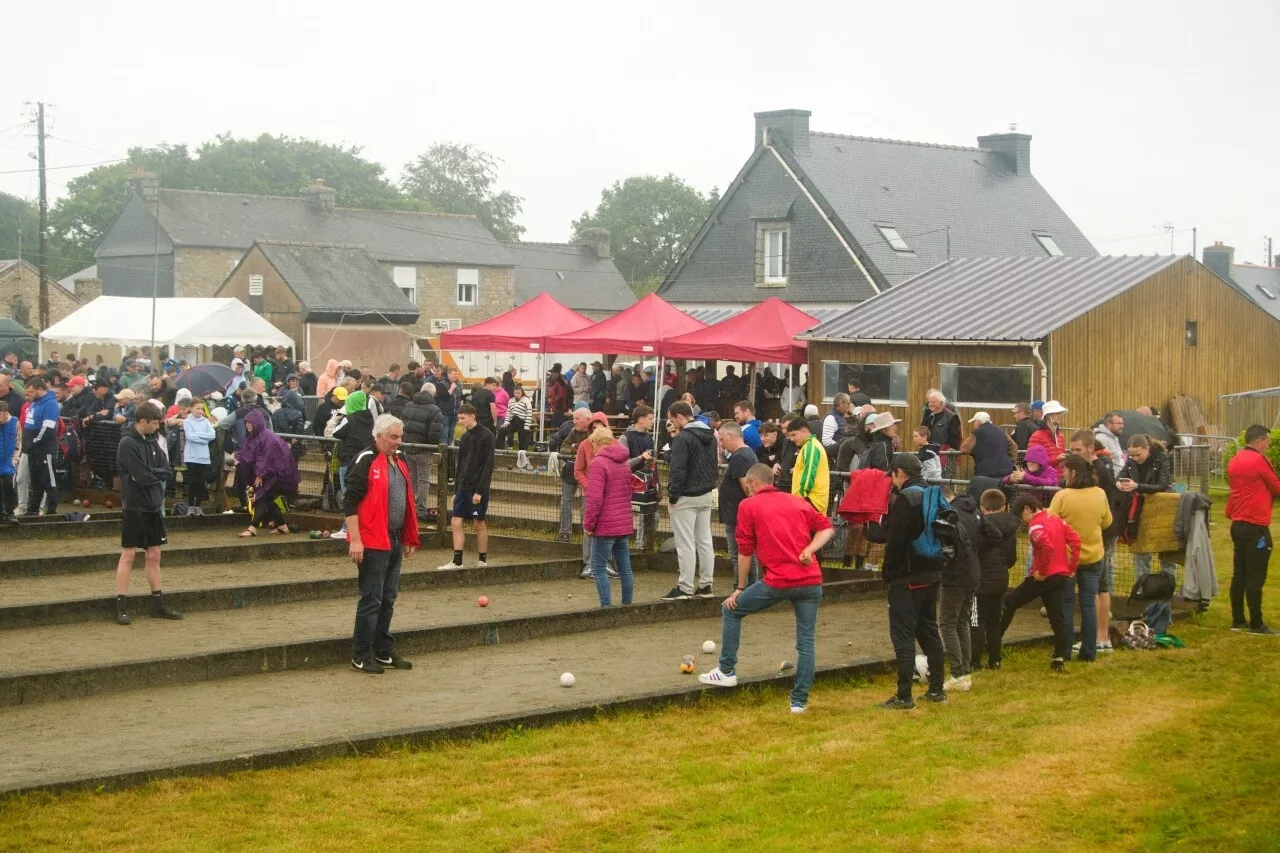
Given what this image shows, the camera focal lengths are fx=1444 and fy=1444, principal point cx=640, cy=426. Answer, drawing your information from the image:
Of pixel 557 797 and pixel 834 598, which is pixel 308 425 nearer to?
pixel 834 598

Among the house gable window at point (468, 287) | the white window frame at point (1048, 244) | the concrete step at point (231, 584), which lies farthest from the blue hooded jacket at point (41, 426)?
the house gable window at point (468, 287)

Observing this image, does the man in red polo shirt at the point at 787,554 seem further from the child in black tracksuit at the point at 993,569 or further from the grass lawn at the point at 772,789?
the child in black tracksuit at the point at 993,569

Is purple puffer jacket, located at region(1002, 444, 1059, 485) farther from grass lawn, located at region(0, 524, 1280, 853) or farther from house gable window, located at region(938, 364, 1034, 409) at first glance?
house gable window, located at region(938, 364, 1034, 409)

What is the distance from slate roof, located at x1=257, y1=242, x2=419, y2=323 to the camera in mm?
47156

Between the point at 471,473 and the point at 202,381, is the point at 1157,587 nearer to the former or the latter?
the point at 471,473

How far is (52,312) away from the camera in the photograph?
60.1m

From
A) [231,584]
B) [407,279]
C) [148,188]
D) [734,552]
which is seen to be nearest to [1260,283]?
[407,279]

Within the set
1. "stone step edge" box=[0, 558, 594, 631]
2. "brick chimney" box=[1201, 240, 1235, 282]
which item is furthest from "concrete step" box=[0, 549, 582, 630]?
"brick chimney" box=[1201, 240, 1235, 282]

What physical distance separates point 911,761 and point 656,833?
2094 mm

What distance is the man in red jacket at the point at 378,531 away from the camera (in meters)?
10.7

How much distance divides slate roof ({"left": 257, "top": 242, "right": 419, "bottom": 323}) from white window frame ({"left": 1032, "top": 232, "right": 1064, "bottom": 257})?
66.3ft

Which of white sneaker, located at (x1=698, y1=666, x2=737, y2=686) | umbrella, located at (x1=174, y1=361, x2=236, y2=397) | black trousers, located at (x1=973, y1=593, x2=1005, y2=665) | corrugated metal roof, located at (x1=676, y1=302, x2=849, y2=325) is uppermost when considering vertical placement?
corrugated metal roof, located at (x1=676, y1=302, x2=849, y2=325)

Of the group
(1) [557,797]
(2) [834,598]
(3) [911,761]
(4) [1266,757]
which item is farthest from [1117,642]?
(1) [557,797]

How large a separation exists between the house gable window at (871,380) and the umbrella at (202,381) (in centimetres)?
1082
